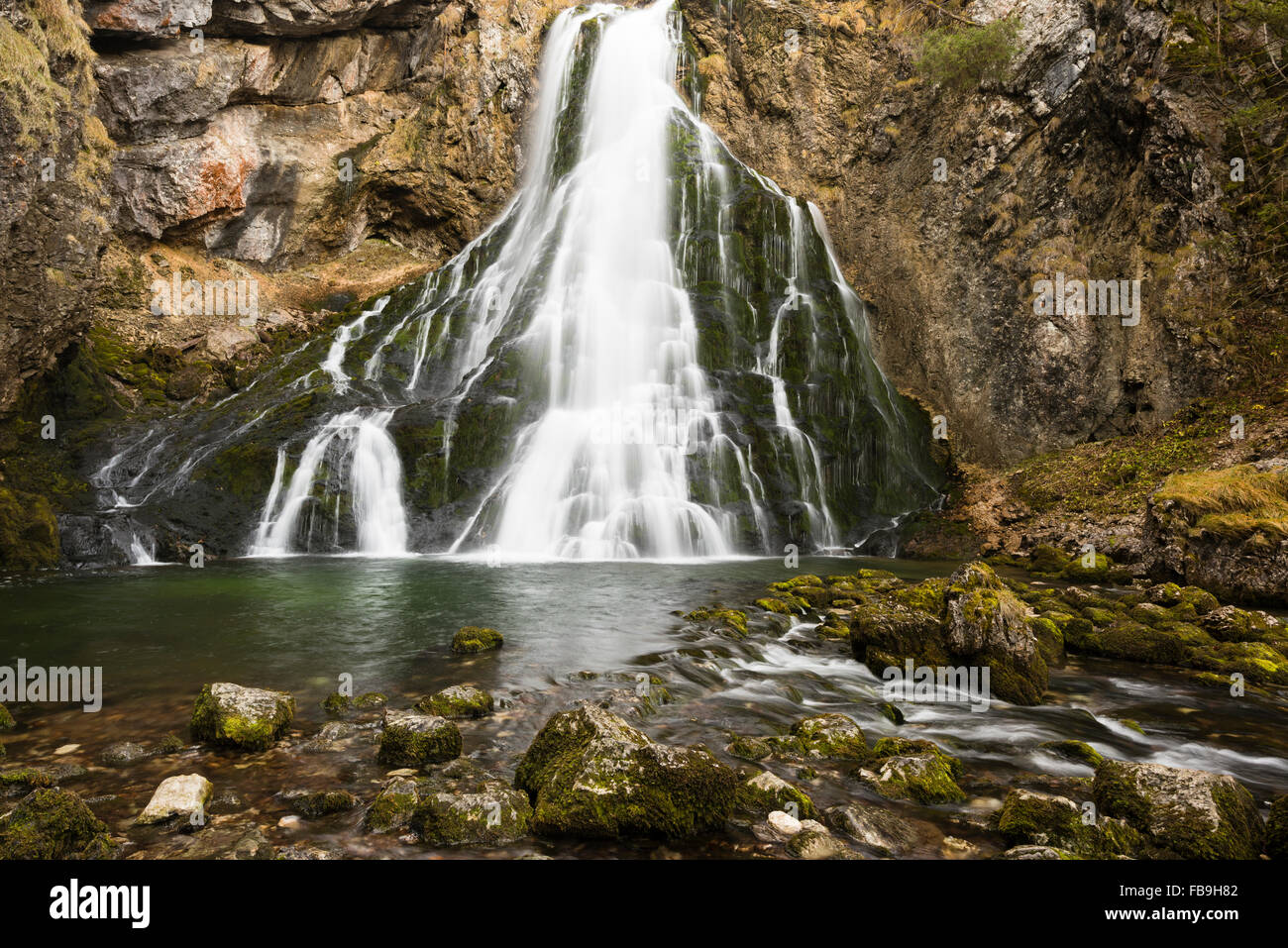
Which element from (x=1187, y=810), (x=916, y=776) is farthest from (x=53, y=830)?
(x=1187, y=810)

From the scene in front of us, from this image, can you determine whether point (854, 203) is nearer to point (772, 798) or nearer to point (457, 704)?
point (457, 704)

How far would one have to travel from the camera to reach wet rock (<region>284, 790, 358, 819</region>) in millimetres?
3578

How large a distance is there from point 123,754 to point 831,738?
15.4ft

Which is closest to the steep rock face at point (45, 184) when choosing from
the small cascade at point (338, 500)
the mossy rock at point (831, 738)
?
the small cascade at point (338, 500)

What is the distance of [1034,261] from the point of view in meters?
20.2

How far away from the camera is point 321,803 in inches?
142

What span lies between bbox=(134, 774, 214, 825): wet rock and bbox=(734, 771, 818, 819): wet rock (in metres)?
2.84

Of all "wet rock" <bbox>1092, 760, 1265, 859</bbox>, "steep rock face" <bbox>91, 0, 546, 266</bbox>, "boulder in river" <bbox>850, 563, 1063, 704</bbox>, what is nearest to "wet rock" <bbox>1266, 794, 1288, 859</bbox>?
"wet rock" <bbox>1092, 760, 1265, 859</bbox>

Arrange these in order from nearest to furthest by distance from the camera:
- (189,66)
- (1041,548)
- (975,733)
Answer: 1. (975,733)
2. (1041,548)
3. (189,66)

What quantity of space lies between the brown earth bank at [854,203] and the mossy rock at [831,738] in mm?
8578

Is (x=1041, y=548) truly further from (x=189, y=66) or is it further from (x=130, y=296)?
(x=189, y=66)

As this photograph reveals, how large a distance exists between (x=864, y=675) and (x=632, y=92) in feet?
93.2

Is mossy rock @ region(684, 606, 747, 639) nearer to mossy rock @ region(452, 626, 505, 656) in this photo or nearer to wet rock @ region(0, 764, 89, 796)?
mossy rock @ region(452, 626, 505, 656)
